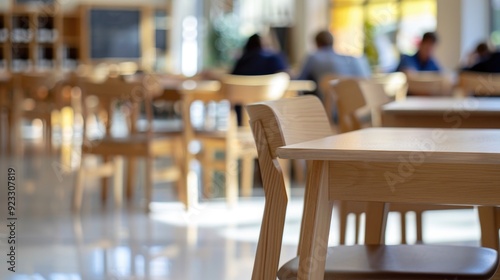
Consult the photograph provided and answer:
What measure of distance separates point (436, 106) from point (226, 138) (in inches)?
87.8

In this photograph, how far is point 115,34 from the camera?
14.3 metres

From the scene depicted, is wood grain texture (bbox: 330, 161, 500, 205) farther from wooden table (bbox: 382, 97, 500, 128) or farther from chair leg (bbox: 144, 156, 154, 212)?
chair leg (bbox: 144, 156, 154, 212)

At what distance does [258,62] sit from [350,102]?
4.15m

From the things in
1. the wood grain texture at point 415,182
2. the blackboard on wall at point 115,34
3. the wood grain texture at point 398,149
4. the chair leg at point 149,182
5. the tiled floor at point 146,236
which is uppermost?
the blackboard on wall at point 115,34

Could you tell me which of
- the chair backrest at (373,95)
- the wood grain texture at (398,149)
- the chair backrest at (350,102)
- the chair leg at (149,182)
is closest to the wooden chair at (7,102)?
the chair leg at (149,182)

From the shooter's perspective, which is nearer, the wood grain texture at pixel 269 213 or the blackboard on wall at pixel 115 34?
the wood grain texture at pixel 269 213

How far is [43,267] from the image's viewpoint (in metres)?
3.61

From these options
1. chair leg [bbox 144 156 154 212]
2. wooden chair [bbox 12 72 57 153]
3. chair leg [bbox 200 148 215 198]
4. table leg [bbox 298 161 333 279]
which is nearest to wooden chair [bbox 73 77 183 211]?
chair leg [bbox 144 156 154 212]

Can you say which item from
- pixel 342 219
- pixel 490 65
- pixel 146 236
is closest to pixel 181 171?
pixel 146 236

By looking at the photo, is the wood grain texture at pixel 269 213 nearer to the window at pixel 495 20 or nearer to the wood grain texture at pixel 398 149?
the wood grain texture at pixel 398 149

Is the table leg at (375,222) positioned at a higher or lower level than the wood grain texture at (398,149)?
lower

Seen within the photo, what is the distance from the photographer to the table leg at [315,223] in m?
1.59

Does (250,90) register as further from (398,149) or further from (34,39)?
(34,39)

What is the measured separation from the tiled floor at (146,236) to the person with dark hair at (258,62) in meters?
1.42
